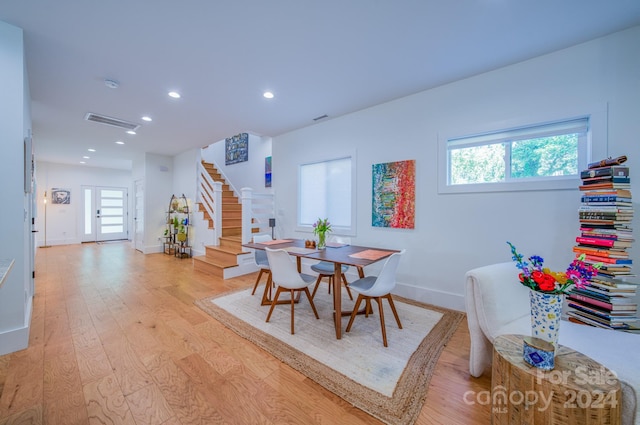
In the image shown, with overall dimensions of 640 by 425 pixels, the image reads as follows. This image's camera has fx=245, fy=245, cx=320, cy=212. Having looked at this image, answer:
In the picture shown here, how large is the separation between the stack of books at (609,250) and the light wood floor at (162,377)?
976 mm

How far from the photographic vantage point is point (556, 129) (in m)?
2.42

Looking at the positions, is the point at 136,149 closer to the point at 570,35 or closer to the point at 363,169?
the point at 363,169

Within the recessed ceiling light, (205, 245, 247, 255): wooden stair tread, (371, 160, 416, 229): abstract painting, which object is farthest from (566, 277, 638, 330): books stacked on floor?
the recessed ceiling light

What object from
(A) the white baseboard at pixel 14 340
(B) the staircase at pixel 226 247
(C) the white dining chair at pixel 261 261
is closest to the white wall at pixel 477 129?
(C) the white dining chair at pixel 261 261

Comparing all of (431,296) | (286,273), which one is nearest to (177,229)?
(286,273)

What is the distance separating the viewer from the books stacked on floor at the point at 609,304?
1767 millimetres

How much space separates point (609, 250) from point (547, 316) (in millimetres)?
1312

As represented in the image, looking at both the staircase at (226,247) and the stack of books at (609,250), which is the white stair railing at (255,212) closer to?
the staircase at (226,247)

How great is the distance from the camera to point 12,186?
208cm

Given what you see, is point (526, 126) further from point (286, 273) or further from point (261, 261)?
point (261, 261)

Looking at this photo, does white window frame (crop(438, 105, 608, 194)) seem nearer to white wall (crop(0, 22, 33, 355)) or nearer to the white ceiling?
the white ceiling

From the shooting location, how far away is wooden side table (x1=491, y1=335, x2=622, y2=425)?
986mm

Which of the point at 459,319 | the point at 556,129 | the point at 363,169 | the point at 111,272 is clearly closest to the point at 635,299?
the point at 459,319

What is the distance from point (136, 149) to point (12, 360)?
5.37 meters
